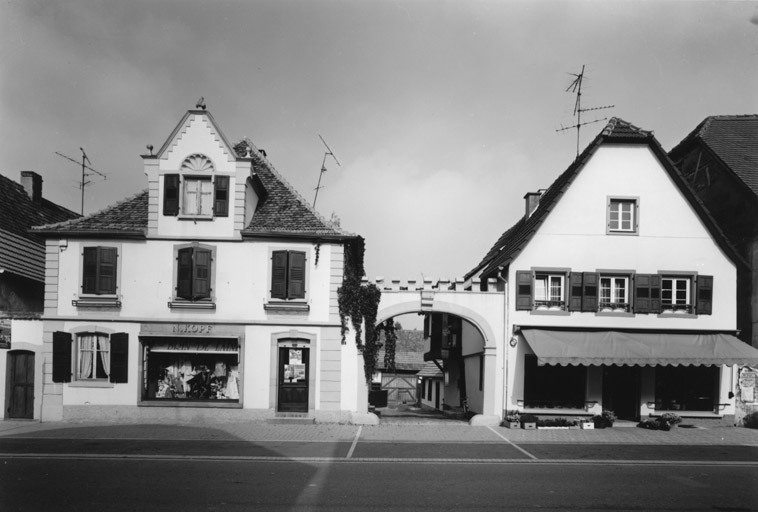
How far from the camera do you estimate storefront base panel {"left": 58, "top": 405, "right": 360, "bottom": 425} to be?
21422 millimetres

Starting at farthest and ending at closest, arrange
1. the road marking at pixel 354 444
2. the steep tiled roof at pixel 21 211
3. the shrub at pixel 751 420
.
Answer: the steep tiled roof at pixel 21 211 < the shrub at pixel 751 420 < the road marking at pixel 354 444

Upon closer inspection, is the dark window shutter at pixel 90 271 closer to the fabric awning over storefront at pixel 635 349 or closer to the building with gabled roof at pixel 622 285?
the building with gabled roof at pixel 622 285

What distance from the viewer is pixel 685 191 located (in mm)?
23203

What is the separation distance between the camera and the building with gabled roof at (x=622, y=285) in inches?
898

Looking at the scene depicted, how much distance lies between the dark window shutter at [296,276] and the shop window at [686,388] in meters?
12.9

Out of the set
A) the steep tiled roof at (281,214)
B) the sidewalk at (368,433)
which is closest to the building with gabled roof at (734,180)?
the sidewalk at (368,433)

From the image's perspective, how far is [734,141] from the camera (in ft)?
88.5

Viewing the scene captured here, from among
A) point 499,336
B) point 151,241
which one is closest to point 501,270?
point 499,336

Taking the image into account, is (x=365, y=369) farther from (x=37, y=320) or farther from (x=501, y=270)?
(x=37, y=320)

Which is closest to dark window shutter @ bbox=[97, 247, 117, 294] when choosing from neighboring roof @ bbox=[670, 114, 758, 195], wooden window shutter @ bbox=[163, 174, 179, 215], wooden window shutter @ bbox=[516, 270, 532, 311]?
wooden window shutter @ bbox=[163, 174, 179, 215]

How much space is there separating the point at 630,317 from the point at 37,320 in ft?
67.1

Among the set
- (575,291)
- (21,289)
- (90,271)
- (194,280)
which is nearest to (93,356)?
(90,271)

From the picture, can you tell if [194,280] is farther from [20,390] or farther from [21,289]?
[21,289]

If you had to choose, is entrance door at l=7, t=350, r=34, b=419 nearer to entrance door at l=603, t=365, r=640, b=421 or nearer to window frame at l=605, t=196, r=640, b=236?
entrance door at l=603, t=365, r=640, b=421
